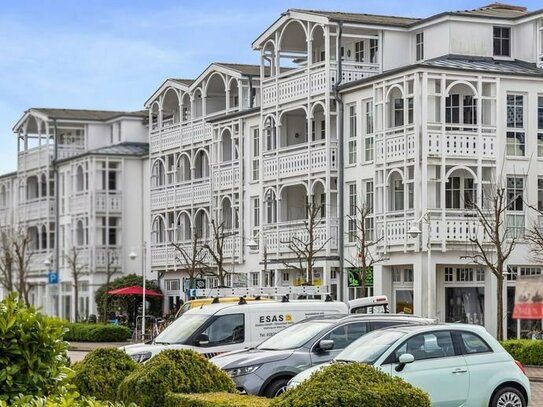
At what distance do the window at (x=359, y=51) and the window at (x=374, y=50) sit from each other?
414 millimetres

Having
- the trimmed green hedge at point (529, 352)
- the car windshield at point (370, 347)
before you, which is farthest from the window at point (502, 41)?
the car windshield at point (370, 347)

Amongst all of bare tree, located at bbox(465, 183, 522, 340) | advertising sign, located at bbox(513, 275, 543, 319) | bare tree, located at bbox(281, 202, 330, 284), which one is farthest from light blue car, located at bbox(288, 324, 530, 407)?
bare tree, located at bbox(281, 202, 330, 284)

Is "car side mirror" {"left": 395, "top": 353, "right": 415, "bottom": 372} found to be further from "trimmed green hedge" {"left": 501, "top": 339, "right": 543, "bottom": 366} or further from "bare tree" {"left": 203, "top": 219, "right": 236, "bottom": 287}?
"bare tree" {"left": 203, "top": 219, "right": 236, "bottom": 287}

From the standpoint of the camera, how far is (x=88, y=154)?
→ 80.2 meters

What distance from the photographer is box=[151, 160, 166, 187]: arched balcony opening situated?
74.9 m

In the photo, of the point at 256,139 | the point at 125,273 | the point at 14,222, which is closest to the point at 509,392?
the point at 256,139

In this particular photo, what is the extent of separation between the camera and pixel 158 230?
245 ft

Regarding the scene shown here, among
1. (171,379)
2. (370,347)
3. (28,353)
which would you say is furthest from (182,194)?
(28,353)

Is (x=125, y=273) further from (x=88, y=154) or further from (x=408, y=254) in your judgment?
(x=408, y=254)

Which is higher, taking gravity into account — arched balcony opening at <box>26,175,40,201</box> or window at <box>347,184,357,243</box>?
arched balcony opening at <box>26,175,40,201</box>

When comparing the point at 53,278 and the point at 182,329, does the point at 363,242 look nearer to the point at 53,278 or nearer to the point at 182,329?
the point at 182,329

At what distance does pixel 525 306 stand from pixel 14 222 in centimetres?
5511

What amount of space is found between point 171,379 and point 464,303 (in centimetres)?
3400

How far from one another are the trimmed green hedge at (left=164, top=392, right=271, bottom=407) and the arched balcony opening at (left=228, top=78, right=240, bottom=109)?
5020 cm
